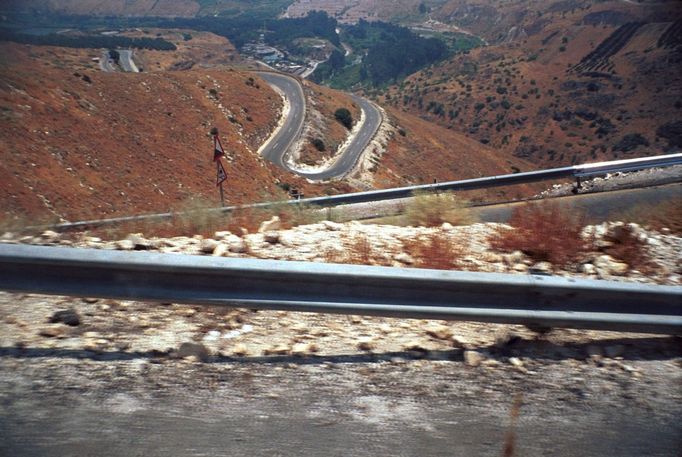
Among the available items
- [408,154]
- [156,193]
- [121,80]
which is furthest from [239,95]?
[156,193]

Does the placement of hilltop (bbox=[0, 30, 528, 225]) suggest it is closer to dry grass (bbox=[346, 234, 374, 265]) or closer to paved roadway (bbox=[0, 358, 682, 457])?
dry grass (bbox=[346, 234, 374, 265])

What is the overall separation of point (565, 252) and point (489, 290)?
7.51ft

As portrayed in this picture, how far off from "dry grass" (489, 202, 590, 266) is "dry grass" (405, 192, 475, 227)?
89 cm

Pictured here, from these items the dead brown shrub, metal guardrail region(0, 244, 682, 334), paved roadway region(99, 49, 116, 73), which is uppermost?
paved roadway region(99, 49, 116, 73)

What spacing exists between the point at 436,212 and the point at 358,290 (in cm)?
410

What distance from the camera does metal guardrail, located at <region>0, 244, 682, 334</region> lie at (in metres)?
4.25

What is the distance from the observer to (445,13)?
193125mm

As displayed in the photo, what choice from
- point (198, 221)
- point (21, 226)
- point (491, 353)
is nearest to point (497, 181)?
point (198, 221)

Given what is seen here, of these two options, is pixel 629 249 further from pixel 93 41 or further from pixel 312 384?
pixel 93 41

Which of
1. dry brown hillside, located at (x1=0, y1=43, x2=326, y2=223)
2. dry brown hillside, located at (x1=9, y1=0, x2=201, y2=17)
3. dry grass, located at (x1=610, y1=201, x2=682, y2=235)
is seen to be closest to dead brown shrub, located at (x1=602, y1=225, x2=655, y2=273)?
dry grass, located at (x1=610, y1=201, x2=682, y2=235)

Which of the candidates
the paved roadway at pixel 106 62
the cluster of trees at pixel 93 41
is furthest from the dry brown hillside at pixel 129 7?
the paved roadway at pixel 106 62

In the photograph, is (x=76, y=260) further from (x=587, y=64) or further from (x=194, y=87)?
(x=587, y=64)

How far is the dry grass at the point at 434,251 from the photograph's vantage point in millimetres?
5879

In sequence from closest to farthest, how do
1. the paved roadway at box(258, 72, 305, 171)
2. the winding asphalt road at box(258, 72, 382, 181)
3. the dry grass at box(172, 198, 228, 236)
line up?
the dry grass at box(172, 198, 228, 236) < the winding asphalt road at box(258, 72, 382, 181) < the paved roadway at box(258, 72, 305, 171)
